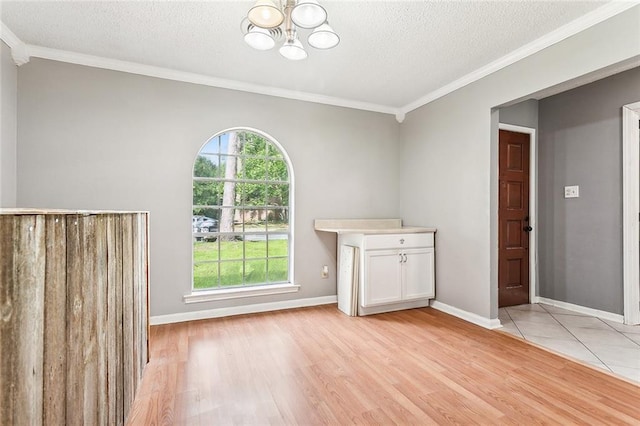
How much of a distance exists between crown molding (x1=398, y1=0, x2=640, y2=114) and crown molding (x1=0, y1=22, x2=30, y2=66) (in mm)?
3949

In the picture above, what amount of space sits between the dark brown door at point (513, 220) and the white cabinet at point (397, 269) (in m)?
0.88

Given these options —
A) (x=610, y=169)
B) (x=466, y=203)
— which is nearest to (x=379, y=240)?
(x=466, y=203)

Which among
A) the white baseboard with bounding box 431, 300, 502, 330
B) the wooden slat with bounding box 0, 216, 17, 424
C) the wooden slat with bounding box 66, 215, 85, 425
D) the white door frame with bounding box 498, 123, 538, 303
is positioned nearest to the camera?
the wooden slat with bounding box 0, 216, 17, 424

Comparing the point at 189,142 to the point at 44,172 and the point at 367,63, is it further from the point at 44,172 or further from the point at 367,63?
the point at 367,63

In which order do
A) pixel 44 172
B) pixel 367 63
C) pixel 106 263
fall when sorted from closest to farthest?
1. pixel 106 263
2. pixel 44 172
3. pixel 367 63

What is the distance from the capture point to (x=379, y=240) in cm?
334

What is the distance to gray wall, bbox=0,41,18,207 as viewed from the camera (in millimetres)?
2441

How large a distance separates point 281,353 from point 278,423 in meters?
0.82

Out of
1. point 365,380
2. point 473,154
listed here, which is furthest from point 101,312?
point 473,154

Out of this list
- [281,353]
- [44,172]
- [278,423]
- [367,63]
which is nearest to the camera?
[278,423]

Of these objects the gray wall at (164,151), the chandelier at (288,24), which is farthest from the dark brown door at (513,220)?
the chandelier at (288,24)

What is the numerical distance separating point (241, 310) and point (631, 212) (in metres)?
4.09

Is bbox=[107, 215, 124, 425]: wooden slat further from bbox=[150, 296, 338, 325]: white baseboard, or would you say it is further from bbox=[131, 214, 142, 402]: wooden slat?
bbox=[150, 296, 338, 325]: white baseboard

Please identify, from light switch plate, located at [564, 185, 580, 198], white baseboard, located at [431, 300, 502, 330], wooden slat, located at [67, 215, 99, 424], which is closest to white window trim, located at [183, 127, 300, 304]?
white baseboard, located at [431, 300, 502, 330]
